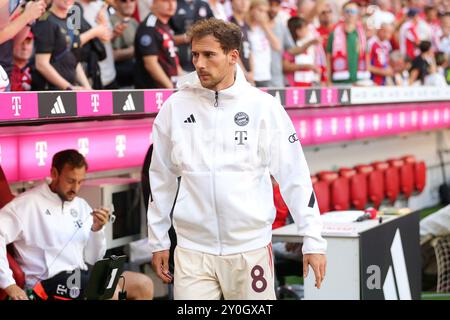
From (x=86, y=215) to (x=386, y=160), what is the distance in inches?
331

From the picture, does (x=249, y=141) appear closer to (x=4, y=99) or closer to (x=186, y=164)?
(x=186, y=164)

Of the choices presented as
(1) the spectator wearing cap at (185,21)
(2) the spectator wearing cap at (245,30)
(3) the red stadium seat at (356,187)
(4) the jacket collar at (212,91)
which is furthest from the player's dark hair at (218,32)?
(3) the red stadium seat at (356,187)

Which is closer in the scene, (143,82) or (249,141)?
(249,141)

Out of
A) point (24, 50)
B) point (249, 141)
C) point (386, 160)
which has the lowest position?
point (386, 160)

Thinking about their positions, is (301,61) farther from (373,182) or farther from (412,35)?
(412,35)

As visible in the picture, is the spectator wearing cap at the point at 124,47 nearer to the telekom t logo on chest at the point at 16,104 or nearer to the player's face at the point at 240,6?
the player's face at the point at 240,6

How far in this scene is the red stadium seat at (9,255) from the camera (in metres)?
5.64

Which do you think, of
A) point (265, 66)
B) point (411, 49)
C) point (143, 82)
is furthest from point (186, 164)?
point (411, 49)

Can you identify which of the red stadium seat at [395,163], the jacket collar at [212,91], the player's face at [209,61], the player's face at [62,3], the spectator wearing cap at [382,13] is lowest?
the red stadium seat at [395,163]

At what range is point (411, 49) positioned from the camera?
1471cm

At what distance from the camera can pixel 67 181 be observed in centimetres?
593

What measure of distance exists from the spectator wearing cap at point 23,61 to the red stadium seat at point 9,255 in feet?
3.04

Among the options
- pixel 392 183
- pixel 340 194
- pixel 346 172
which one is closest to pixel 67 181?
pixel 340 194

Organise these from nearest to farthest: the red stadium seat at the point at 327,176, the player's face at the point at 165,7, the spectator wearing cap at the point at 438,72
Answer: the player's face at the point at 165,7 → the red stadium seat at the point at 327,176 → the spectator wearing cap at the point at 438,72
